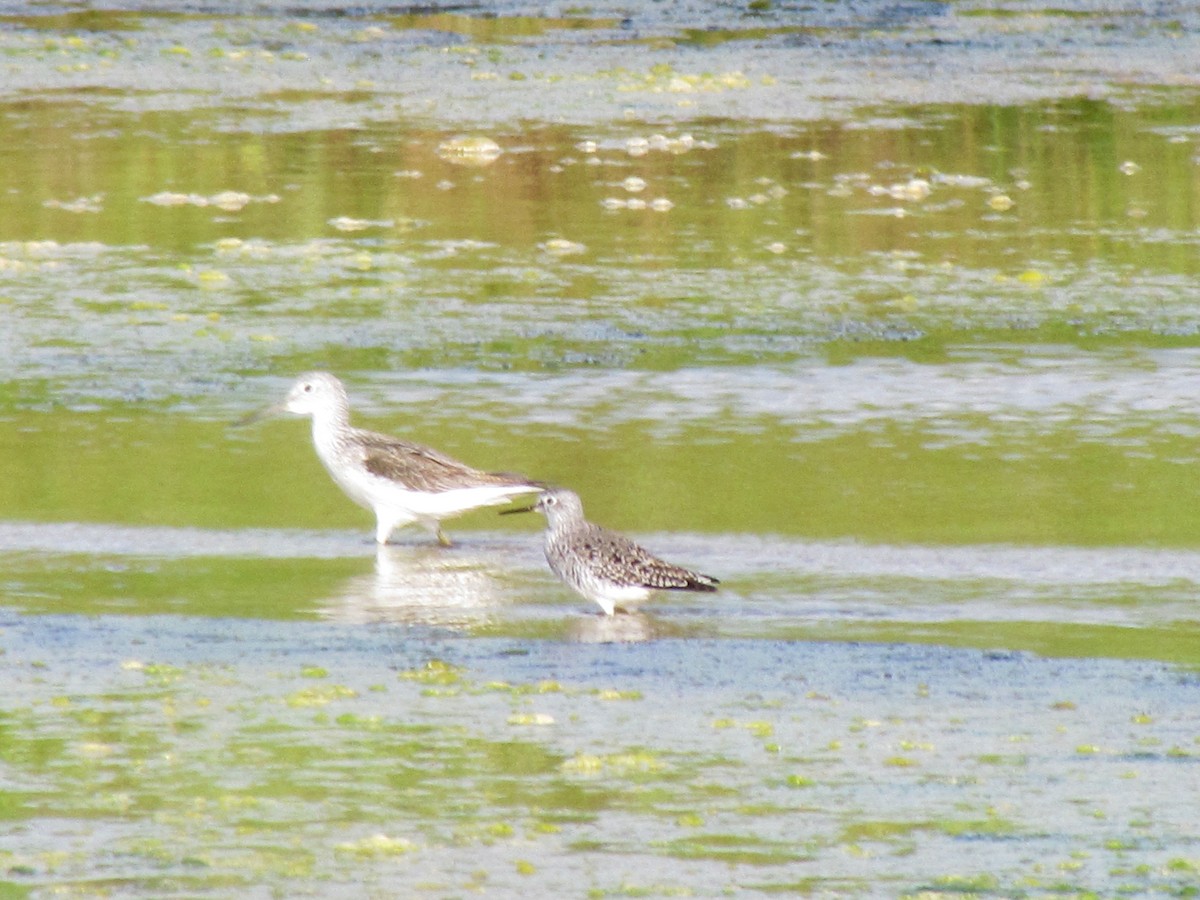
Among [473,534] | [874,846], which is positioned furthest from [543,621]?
[874,846]

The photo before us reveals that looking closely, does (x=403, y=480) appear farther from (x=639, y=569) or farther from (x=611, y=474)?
(x=639, y=569)

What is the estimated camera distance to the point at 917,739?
7188 mm

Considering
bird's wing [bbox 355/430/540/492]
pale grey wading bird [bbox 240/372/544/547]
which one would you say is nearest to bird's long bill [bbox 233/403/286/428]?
pale grey wading bird [bbox 240/372/544/547]

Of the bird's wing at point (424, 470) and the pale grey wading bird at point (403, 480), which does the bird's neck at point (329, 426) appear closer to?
the pale grey wading bird at point (403, 480)

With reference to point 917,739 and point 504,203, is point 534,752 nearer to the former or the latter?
point 917,739

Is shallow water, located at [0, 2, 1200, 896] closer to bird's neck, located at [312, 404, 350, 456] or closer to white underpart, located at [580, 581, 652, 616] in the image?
white underpart, located at [580, 581, 652, 616]

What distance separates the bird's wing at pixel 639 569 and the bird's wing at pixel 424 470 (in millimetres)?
1220

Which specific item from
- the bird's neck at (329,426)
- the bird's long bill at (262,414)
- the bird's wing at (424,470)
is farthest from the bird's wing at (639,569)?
the bird's long bill at (262,414)

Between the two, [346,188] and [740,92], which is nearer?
[346,188]

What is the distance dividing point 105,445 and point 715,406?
290 centimetres

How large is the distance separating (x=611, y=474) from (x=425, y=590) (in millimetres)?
1689

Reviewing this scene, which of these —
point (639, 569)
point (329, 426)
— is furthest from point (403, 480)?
point (639, 569)

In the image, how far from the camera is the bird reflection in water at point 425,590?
885cm

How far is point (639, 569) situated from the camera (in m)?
8.78
